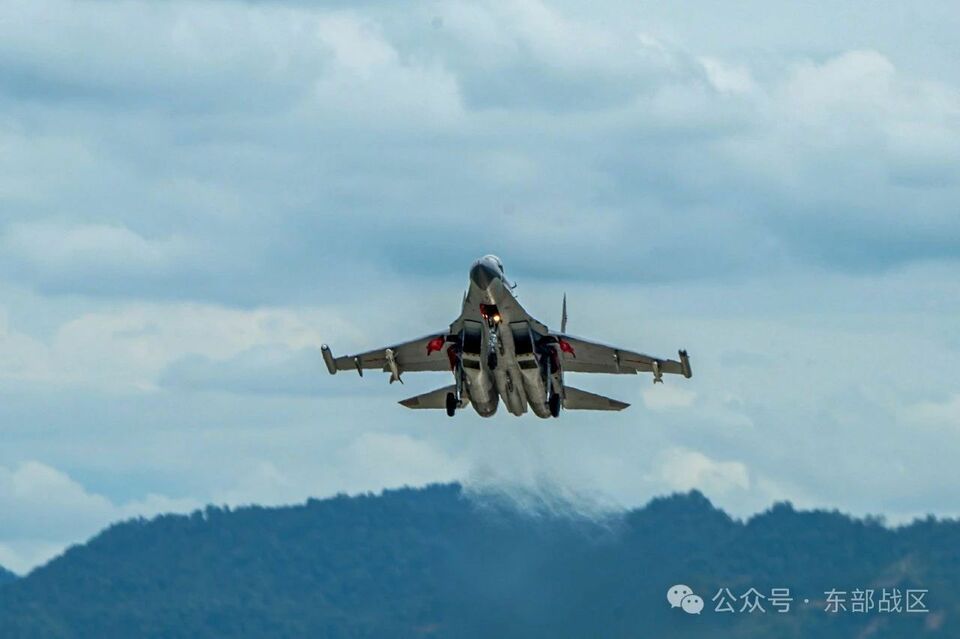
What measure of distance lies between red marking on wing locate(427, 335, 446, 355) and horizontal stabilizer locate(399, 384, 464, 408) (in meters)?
1.29

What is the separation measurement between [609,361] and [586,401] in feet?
5.25

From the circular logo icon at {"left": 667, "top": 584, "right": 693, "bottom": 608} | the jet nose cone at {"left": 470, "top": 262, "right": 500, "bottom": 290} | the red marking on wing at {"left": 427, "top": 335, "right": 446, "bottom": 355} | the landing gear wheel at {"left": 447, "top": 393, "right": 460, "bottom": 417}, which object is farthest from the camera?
the circular logo icon at {"left": 667, "top": 584, "right": 693, "bottom": 608}

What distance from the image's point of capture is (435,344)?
6862 centimetres

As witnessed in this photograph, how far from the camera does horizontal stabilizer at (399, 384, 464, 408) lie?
68688mm

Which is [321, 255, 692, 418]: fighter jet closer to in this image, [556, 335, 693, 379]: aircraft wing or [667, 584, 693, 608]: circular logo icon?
[556, 335, 693, 379]: aircraft wing

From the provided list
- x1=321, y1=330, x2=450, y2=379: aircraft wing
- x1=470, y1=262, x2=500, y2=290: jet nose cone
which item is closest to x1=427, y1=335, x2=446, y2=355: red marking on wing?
x1=321, y1=330, x2=450, y2=379: aircraft wing

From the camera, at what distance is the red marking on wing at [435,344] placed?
68250 mm

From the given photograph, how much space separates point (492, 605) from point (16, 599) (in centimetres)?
3393

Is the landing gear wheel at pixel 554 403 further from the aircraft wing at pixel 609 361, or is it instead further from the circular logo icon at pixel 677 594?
the circular logo icon at pixel 677 594

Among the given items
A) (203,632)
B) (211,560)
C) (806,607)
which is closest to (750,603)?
(806,607)

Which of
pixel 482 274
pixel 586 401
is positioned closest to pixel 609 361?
pixel 586 401

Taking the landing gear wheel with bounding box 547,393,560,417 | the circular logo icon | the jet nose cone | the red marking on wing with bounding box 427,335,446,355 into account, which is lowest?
the circular logo icon

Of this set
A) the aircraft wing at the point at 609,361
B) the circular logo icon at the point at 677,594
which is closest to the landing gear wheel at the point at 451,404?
the aircraft wing at the point at 609,361

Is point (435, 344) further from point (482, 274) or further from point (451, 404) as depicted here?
point (482, 274)
